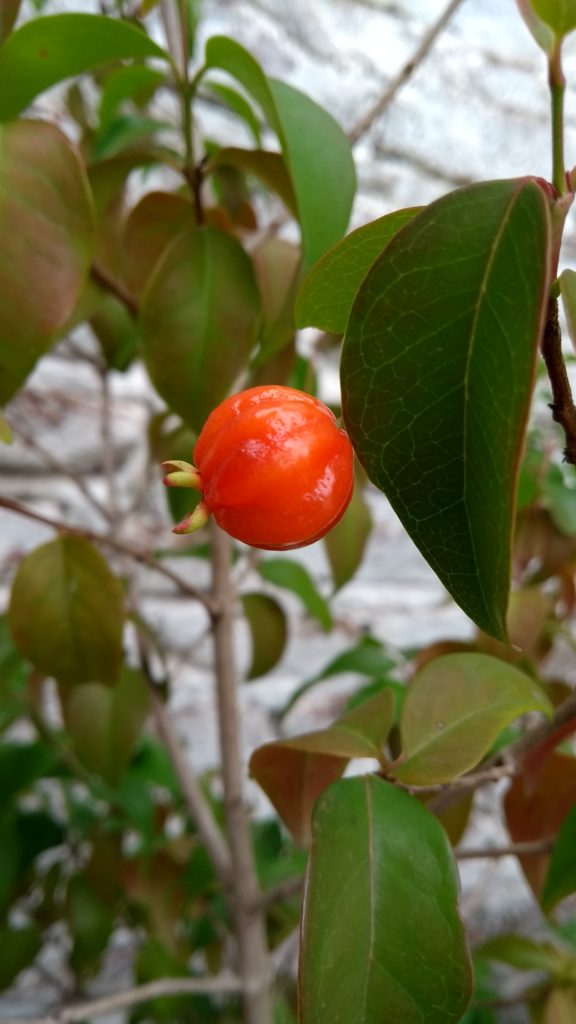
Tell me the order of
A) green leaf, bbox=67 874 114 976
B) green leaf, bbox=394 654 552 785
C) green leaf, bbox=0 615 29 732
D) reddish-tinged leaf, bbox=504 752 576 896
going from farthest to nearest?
1. green leaf, bbox=67 874 114 976
2. green leaf, bbox=0 615 29 732
3. reddish-tinged leaf, bbox=504 752 576 896
4. green leaf, bbox=394 654 552 785

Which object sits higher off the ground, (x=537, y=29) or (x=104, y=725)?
(x=537, y=29)

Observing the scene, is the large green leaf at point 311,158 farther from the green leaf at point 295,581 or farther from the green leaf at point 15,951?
the green leaf at point 15,951

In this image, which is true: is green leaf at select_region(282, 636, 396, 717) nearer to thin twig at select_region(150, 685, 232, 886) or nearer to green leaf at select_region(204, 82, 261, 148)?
thin twig at select_region(150, 685, 232, 886)

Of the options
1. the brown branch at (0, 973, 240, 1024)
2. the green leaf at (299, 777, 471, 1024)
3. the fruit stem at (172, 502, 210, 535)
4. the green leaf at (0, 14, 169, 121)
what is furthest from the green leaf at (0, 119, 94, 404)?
the brown branch at (0, 973, 240, 1024)

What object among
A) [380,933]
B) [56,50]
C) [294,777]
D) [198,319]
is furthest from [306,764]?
[56,50]

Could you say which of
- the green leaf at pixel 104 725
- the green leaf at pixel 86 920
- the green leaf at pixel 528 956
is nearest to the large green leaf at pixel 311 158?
the green leaf at pixel 104 725

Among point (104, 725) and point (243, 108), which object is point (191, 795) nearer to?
point (104, 725)

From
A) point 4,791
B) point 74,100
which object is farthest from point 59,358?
point 4,791
